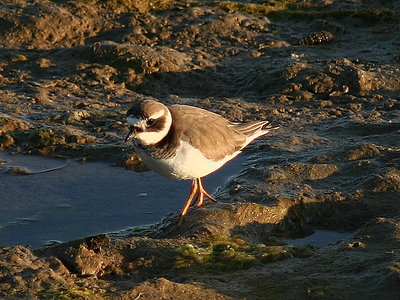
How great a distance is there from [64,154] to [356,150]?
321 centimetres

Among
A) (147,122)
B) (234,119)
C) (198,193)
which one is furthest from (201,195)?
(234,119)

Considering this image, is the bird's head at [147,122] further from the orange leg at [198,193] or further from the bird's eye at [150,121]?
the orange leg at [198,193]

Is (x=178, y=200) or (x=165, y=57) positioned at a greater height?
(x=165, y=57)

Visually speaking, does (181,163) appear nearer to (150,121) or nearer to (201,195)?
(150,121)

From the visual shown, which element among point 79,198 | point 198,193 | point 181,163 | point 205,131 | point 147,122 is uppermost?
point 147,122

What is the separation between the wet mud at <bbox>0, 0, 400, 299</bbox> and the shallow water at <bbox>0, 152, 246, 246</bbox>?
8.8 inches

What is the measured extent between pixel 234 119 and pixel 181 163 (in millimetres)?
2852

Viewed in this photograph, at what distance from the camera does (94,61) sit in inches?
413

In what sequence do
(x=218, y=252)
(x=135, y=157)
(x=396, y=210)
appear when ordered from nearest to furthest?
(x=218, y=252), (x=396, y=210), (x=135, y=157)

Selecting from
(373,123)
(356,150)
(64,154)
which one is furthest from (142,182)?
(373,123)

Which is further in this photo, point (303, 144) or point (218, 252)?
point (303, 144)

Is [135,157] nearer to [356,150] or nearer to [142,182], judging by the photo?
[142,182]

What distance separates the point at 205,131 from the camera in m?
6.98

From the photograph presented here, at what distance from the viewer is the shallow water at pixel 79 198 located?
7074 millimetres
